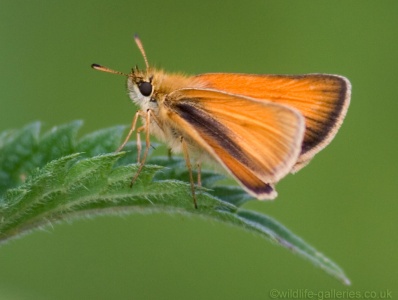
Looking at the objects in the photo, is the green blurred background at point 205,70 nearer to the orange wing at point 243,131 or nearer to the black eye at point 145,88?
the black eye at point 145,88

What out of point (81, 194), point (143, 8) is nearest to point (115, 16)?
point (143, 8)

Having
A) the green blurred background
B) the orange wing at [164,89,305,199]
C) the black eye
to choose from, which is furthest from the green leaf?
the green blurred background

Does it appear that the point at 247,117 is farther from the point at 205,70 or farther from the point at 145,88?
the point at 205,70

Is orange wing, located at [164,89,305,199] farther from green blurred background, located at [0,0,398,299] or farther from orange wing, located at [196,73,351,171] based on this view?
green blurred background, located at [0,0,398,299]

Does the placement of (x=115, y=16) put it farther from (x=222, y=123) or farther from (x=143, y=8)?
(x=222, y=123)

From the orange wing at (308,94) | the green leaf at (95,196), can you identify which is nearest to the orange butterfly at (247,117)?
the orange wing at (308,94)

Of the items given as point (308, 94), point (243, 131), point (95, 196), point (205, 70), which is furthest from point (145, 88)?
point (205, 70)
